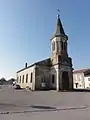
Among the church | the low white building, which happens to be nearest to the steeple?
the church

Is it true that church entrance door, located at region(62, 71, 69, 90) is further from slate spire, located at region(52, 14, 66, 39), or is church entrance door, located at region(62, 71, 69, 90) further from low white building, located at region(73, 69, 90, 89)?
low white building, located at region(73, 69, 90, 89)

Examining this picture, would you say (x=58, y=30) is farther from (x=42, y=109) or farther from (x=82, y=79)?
(x=42, y=109)

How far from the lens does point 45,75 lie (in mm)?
38406

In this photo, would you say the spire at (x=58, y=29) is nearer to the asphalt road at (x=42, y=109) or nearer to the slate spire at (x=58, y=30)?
the slate spire at (x=58, y=30)

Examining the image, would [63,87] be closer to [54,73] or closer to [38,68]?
[54,73]

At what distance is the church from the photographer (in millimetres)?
37094

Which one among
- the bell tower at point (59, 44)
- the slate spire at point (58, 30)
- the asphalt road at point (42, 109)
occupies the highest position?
the slate spire at point (58, 30)

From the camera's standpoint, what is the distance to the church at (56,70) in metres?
37.1

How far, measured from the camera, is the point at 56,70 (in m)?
37.4

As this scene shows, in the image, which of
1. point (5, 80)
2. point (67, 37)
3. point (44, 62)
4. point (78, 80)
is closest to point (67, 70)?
point (44, 62)

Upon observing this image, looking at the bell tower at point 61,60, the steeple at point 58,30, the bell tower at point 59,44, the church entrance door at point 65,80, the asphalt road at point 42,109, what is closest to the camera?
the asphalt road at point 42,109

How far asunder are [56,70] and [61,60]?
8.60 ft

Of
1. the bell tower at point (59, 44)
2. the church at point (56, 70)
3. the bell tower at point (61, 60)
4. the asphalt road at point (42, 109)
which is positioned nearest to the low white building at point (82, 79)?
the bell tower at point (61, 60)

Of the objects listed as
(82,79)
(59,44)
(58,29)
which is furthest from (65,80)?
(82,79)
